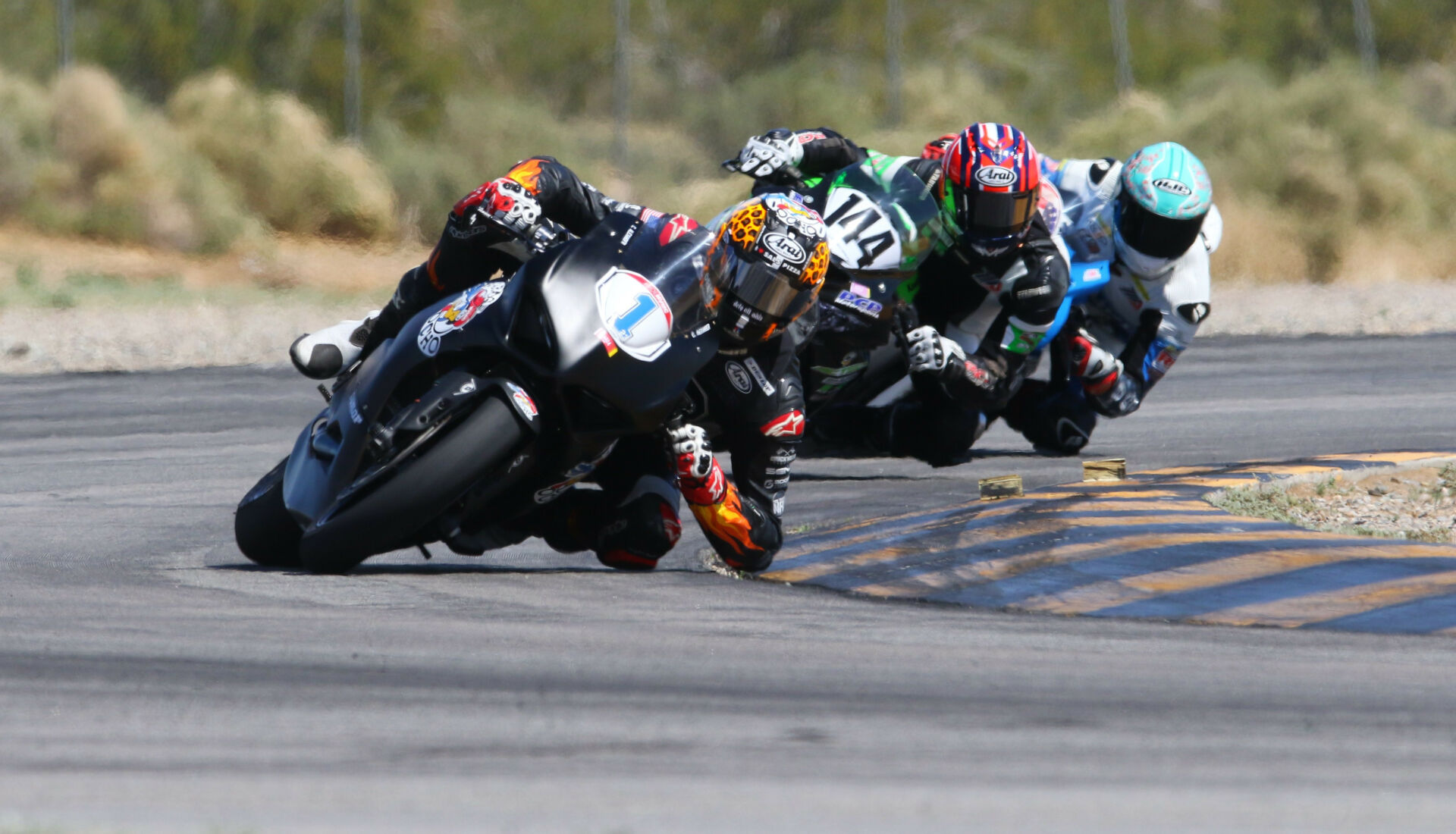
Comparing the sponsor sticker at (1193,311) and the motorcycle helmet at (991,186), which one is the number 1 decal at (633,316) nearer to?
the motorcycle helmet at (991,186)

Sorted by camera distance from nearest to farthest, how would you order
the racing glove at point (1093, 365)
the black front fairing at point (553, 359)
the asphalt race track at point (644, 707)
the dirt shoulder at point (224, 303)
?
the asphalt race track at point (644, 707)
the black front fairing at point (553, 359)
the racing glove at point (1093, 365)
the dirt shoulder at point (224, 303)

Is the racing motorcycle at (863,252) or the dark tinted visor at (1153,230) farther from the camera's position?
the dark tinted visor at (1153,230)

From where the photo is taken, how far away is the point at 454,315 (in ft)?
18.2

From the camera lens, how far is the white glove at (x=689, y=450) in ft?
18.6

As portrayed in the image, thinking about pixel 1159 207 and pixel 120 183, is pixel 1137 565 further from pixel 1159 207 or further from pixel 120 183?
pixel 120 183

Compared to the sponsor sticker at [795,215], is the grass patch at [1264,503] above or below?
below

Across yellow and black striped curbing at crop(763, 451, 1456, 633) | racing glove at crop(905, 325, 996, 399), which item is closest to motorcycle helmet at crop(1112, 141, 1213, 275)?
racing glove at crop(905, 325, 996, 399)

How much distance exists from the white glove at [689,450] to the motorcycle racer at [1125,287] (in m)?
4.41

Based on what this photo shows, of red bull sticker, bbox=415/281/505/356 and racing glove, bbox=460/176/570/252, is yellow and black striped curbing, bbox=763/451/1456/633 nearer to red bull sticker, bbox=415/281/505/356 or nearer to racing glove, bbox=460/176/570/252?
racing glove, bbox=460/176/570/252

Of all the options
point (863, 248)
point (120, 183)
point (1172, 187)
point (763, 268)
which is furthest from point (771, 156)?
point (120, 183)

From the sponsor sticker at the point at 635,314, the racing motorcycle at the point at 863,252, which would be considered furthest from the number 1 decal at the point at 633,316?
the racing motorcycle at the point at 863,252

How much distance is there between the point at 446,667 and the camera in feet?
14.3

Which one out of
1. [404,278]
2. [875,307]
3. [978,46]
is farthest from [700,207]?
[404,278]

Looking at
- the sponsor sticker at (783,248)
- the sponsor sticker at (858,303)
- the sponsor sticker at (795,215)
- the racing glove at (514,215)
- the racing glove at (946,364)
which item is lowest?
the racing glove at (946,364)
